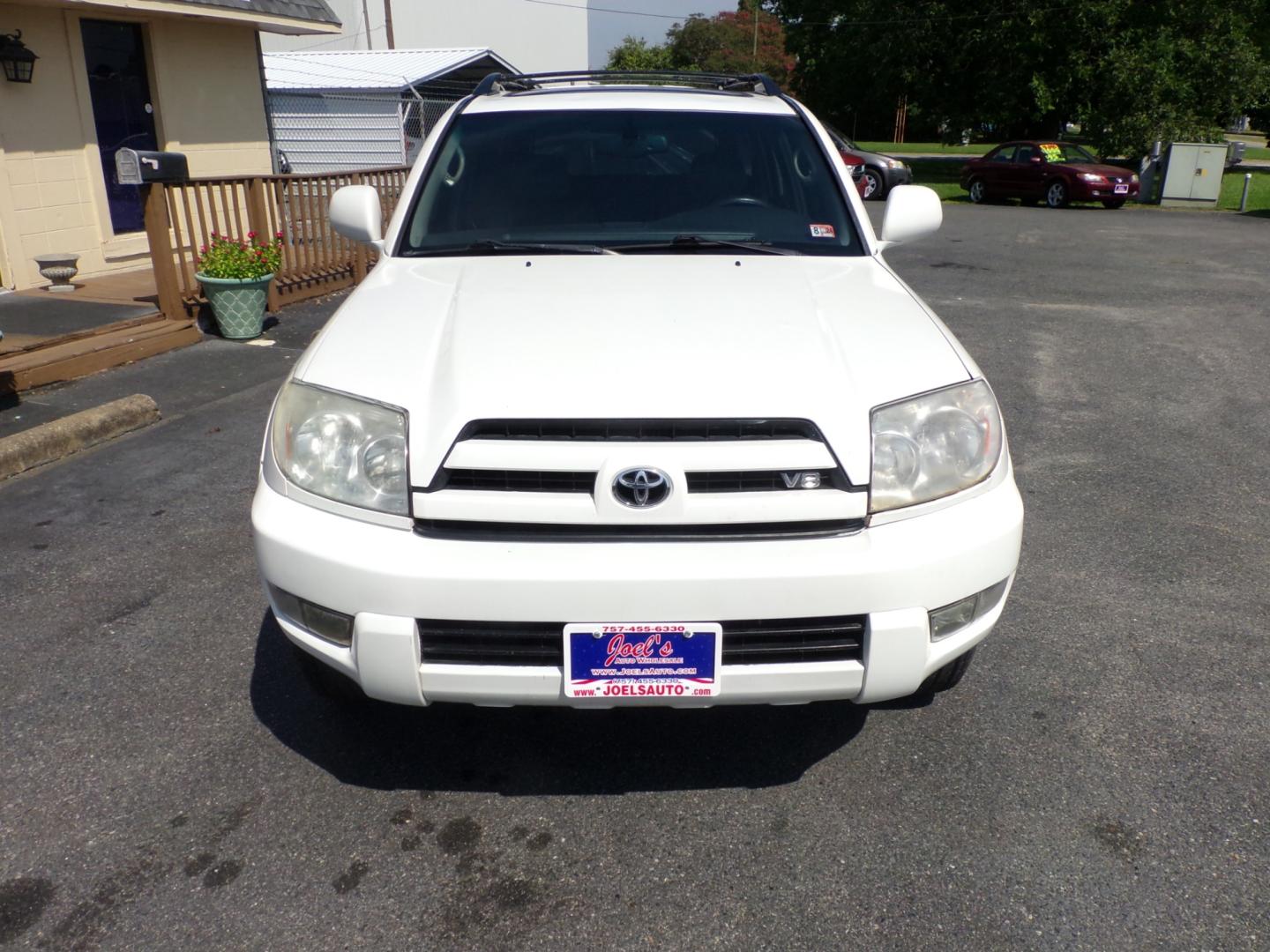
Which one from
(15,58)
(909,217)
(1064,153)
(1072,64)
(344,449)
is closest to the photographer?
(344,449)

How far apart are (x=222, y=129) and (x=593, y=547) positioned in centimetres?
1116

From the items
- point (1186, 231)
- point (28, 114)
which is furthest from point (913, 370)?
point (1186, 231)

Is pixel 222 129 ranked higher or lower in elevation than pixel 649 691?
higher

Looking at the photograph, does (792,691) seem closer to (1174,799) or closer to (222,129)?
(1174,799)

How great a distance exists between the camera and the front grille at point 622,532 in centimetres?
229

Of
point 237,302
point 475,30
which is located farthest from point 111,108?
point 475,30

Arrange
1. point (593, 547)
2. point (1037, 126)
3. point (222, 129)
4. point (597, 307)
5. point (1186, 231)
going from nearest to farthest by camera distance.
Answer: point (593, 547)
point (597, 307)
point (222, 129)
point (1186, 231)
point (1037, 126)

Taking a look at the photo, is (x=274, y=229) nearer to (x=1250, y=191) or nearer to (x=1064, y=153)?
(x=1064, y=153)

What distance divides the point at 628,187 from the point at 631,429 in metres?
1.64

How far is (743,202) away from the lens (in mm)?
3662

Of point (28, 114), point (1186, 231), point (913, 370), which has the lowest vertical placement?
point (1186, 231)

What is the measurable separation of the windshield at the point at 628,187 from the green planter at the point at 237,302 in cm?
461

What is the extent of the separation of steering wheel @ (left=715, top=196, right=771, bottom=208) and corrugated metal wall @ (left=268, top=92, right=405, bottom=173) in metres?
20.6

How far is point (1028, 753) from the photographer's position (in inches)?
113
